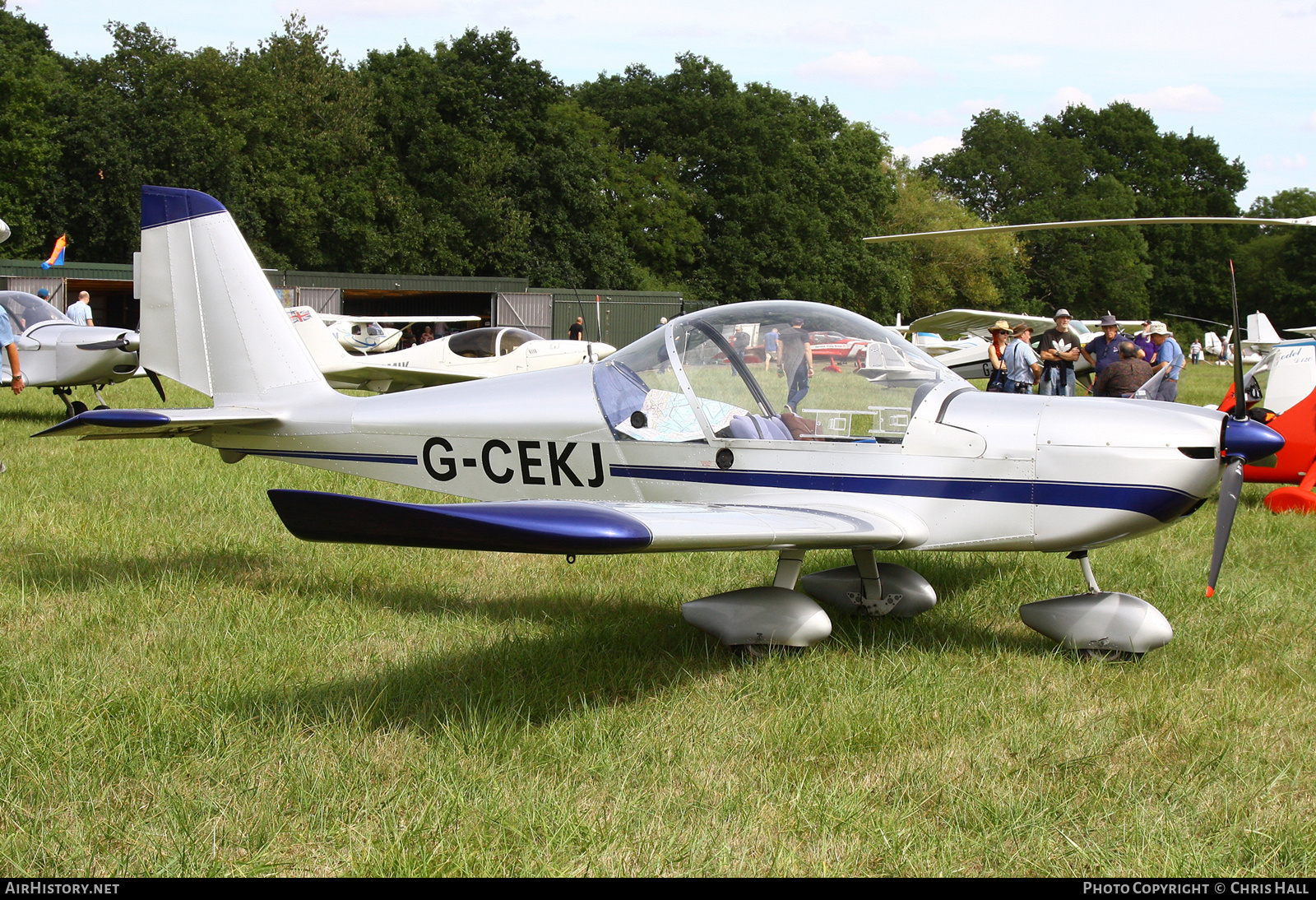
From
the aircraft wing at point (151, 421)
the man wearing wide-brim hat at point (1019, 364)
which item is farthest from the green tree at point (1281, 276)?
the aircraft wing at point (151, 421)

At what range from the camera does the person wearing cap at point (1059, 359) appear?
12.4 meters

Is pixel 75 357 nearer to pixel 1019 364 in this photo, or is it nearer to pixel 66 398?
pixel 66 398

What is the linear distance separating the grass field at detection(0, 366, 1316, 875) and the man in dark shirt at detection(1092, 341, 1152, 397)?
5.55m

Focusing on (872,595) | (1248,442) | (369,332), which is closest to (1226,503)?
(1248,442)

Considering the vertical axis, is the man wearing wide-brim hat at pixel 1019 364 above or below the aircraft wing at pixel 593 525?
above

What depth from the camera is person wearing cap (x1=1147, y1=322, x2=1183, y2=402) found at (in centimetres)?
1312

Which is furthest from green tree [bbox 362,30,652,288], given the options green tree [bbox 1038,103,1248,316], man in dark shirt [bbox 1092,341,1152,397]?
green tree [bbox 1038,103,1248,316]

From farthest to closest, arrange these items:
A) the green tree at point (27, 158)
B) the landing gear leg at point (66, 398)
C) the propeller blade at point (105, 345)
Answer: the green tree at point (27, 158), the landing gear leg at point (66, 398), the propeller blade at point (105, 345)

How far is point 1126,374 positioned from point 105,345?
12.1m

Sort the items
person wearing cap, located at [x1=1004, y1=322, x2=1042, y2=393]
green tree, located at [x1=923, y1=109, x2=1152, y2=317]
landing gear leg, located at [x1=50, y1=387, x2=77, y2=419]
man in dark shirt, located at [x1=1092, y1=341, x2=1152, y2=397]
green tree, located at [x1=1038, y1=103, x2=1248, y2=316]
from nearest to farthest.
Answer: man in dark shirt, located at [x1=1092, y1=341, x2=1152, y2=397], person wearing cap, located at [x1=1004, y1=322, x2=1042, y2=393], landing gear leg, located at [x1=50, y1=387, x2=77, y2=419], green tree, located at [x1=923, y1=109, x2=1152, y2=317], green tree, located at [x1=1038, y1=103, x2=1248, y2=316]

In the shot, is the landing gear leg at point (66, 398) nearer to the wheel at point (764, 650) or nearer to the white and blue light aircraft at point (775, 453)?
the white and blue light aircraft at point (775, 453)

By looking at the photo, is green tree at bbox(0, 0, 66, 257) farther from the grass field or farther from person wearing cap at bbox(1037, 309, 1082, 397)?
the grass field

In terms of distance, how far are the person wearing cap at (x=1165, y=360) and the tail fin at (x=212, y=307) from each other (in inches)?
411
